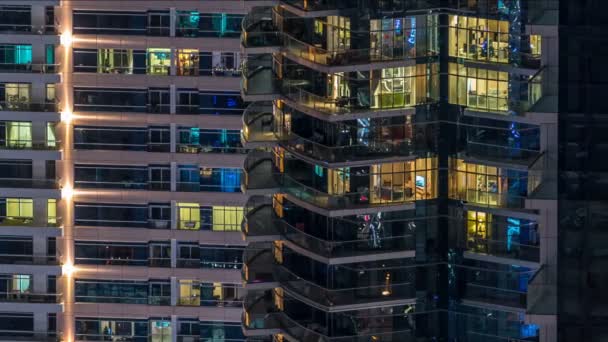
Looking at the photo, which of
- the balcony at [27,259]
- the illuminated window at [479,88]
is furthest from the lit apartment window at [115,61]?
the illuminated window at [479,88]

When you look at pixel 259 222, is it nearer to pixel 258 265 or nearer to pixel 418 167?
pixel 258 265

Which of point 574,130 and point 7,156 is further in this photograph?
point 7,156

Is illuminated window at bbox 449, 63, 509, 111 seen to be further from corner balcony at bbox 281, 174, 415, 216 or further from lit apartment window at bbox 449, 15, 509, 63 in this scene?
corner balcony at bbox 281, 174, 415, 216

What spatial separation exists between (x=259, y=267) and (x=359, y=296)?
5.36 m

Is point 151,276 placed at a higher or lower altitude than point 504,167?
lower

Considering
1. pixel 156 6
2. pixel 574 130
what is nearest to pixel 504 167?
pixel 574 130

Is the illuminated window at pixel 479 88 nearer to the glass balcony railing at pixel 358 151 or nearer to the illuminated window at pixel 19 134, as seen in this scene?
the glass balcony railing at pixel 358 151

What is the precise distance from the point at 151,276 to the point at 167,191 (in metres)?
2.81

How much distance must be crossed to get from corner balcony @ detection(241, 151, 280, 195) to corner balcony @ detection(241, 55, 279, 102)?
1.91m

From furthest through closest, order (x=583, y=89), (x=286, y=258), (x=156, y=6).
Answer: (x=156, y=6)
(x=286, y=258)
(x=583, y=89)

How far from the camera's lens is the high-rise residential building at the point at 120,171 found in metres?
88.1

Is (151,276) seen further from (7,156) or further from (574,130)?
(574,130)

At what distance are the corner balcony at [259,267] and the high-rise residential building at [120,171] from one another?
12.0 m

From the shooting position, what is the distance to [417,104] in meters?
69.0
